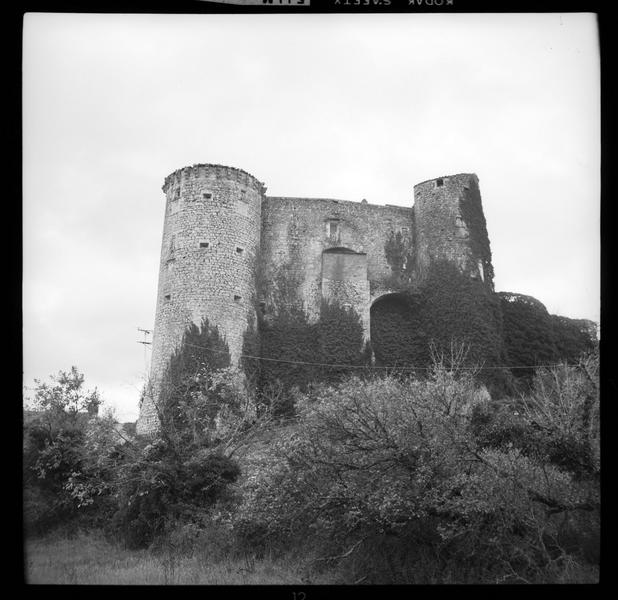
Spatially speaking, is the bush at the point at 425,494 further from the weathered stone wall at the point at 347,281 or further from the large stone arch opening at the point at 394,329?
the weathered stone wall at the point at 347,281

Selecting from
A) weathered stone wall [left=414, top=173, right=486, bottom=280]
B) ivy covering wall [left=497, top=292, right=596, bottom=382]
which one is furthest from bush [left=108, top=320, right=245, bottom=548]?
ivy covering wall [left=497, top=292, right=596, bottom=382]

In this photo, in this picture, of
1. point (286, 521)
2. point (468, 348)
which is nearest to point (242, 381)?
point (468, 348)

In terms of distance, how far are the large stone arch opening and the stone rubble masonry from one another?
76 cm

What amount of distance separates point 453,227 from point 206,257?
11.0 m

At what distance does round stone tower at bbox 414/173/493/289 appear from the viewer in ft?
99.2

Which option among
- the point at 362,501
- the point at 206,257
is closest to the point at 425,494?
the point at 362,501

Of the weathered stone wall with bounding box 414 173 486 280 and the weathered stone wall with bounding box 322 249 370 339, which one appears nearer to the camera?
the weathered stone wall with bounding box 322 249 370 339

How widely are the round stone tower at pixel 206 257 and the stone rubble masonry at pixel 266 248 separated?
4 centimetres

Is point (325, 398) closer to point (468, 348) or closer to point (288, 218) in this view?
point (468, 348)

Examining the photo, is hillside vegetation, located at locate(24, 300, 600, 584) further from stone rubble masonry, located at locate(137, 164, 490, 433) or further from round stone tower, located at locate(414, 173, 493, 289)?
round stone tower, located at locate(414, 173, 493, 289)

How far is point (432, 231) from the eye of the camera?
3102 centimetres

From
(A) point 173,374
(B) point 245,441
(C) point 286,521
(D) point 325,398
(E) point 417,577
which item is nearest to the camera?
(E) point 417,577

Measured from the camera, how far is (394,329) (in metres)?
30.0
